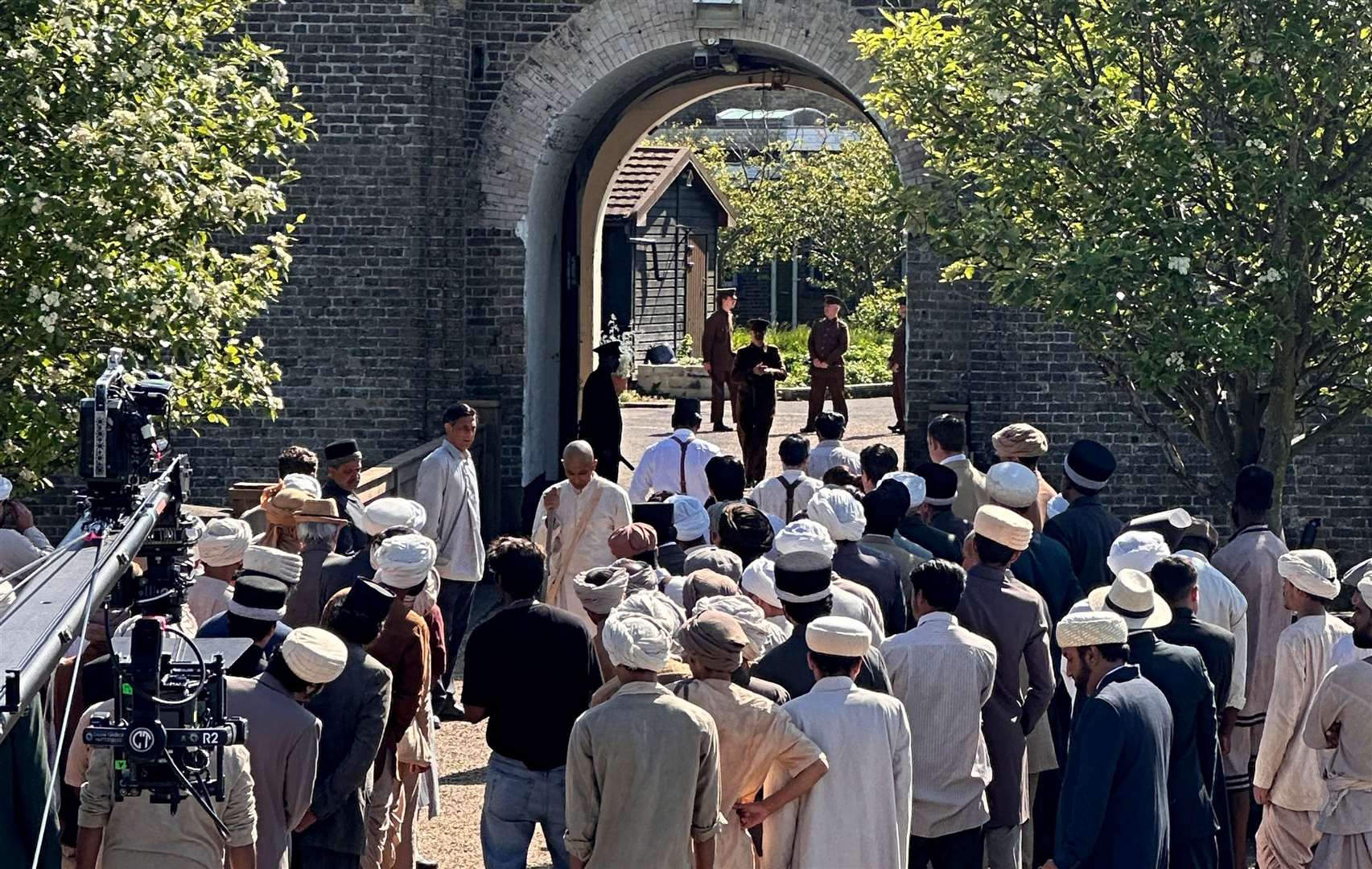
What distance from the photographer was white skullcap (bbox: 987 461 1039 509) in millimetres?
9726

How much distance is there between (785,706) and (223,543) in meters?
2.80

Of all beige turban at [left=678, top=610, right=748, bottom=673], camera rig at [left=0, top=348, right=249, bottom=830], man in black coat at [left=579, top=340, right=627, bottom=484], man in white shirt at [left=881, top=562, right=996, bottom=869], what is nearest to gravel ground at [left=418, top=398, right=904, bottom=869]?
man in white shirt at [left=881, top=562, right=996, bottom=869]

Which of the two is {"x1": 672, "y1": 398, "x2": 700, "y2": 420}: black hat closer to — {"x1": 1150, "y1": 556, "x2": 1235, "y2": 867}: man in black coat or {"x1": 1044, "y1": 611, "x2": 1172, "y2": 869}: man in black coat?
{"x1": 1150, "y1": 556, "x2": 1235, "y2": 867}: man in black coat

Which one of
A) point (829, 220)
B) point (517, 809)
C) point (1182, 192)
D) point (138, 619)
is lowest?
point (517, 809)

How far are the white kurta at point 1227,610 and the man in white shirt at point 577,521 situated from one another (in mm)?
3850

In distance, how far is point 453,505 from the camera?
1209cm

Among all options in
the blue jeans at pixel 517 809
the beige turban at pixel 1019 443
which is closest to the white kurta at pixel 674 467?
the beige turban at pixel 1019 443

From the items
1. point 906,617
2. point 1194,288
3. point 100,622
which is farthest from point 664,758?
point 1194,288

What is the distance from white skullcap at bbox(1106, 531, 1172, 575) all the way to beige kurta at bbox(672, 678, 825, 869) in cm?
239

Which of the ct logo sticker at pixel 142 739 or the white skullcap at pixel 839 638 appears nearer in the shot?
the ct logo sticker at pixel 142 739

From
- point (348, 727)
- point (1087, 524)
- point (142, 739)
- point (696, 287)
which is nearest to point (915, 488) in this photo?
point (1087, 524)

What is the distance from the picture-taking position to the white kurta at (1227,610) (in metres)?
8.38

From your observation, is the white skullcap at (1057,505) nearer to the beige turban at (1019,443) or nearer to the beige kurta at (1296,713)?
the beige turban at (1019,443)

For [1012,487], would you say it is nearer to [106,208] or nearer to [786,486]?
[786,486]
